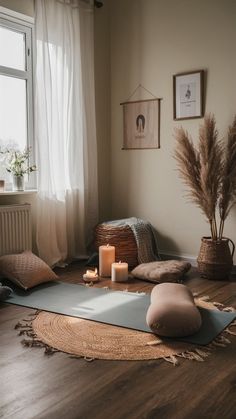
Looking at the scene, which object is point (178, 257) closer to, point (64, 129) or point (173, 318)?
point (64, 129)

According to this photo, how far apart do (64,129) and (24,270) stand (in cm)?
140

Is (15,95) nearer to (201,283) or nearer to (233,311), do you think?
(201,283)

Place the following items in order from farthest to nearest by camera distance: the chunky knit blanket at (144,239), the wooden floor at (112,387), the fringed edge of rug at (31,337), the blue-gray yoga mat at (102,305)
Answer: the chunky knit blanket at (144,239), the blue-gray yoga mat at (102,305), the fringed edge of rug at (31,337), the wooden floor at (112,387)

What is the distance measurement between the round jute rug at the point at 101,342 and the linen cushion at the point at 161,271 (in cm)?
94

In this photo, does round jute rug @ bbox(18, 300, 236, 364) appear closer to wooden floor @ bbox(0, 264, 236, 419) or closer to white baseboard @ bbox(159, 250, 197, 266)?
wooden floor @ bbox(0, 264, 236, 419)

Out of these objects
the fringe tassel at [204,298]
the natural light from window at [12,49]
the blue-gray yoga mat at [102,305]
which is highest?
the natural light from window at [12,49]

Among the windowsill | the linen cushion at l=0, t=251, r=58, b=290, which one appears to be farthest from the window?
the linen cushion at l=0, t=251, r=58, b=290

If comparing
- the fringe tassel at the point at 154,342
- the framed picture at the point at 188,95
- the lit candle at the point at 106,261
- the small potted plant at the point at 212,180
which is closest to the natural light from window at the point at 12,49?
the framed picture at the point at 188,95

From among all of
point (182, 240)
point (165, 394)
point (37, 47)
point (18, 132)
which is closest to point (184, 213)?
point (182, 240)

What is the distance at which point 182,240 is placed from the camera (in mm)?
4047

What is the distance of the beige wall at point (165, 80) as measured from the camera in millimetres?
3693

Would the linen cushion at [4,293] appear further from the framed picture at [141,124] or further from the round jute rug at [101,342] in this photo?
the framed picture at [141,124]

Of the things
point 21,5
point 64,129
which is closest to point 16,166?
point 64,129

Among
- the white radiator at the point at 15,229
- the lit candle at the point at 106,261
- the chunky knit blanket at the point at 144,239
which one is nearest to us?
the white radiator at the point at 15,229
